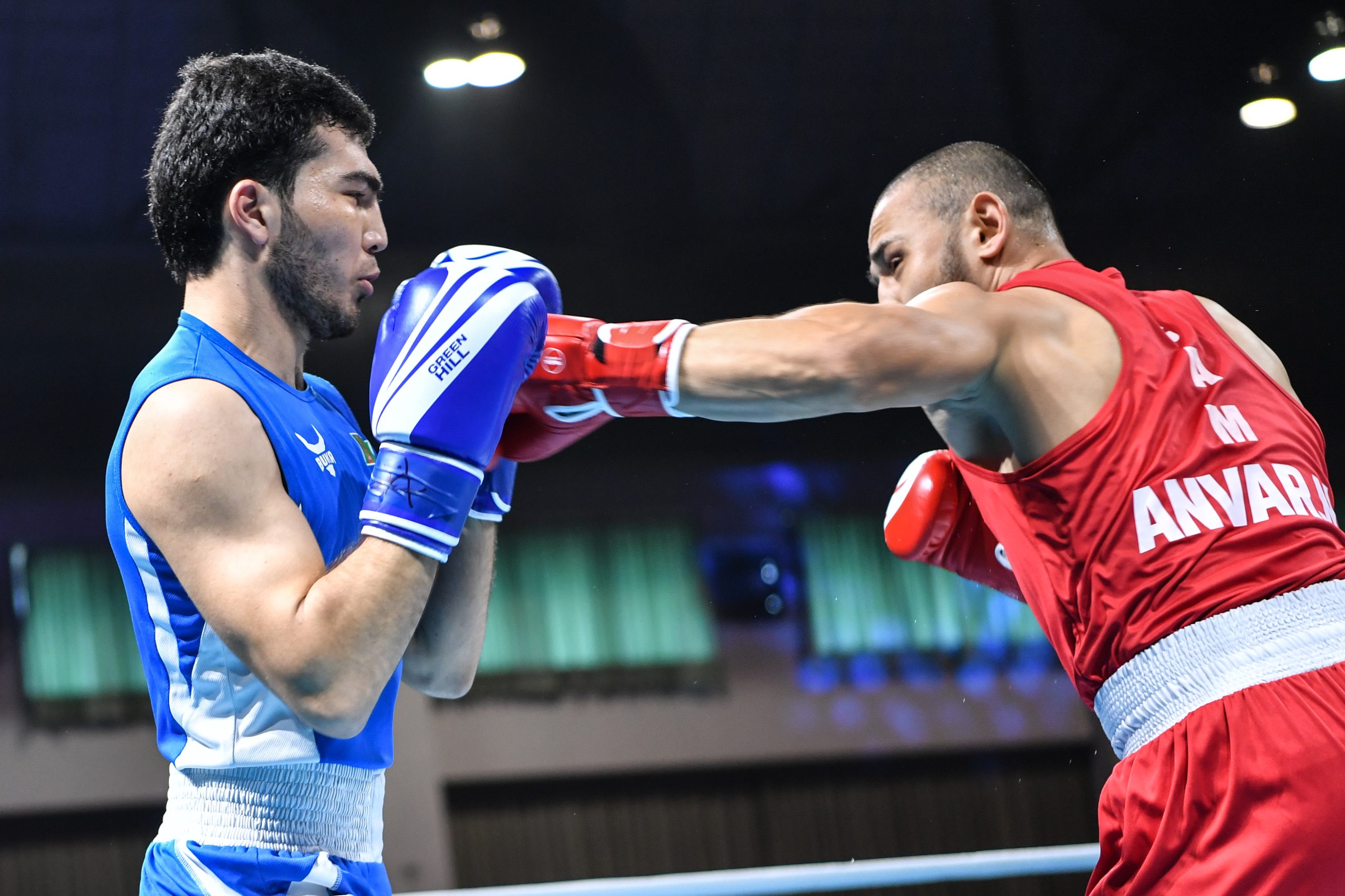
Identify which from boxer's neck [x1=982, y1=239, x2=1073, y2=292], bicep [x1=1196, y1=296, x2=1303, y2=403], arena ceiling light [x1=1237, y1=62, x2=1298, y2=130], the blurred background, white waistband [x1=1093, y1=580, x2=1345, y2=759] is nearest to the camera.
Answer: white waistband [x1=1093, y1=580, x2=1345, y2=759]

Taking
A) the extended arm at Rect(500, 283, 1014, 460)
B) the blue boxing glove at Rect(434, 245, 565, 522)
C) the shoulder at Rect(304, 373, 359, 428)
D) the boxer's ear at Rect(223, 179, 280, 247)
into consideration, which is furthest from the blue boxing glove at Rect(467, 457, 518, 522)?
the boxer's ear at Rect(223, 179, 280, 247)

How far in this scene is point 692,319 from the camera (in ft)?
20.3

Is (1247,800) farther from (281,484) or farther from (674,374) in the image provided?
(281,484)

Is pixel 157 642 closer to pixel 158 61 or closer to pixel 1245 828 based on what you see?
pixel 1245 828

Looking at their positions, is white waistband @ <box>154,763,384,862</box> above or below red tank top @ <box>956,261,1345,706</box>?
below

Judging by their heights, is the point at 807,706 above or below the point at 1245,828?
above

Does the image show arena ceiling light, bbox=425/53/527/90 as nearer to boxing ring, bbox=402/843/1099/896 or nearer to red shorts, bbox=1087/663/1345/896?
boxing ring, bbox=402/843/1099/896

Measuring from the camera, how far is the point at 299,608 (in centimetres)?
133

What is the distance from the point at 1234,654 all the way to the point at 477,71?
16.7ft

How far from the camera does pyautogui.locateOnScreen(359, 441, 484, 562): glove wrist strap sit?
1.40 meters

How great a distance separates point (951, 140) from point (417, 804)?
4.29 metres

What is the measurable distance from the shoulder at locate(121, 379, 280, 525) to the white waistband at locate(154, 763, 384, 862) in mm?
329

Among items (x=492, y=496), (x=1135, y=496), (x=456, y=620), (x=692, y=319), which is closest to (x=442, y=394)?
(x=492, y=496)

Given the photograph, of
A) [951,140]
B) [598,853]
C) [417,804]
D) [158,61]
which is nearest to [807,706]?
[598,853]
